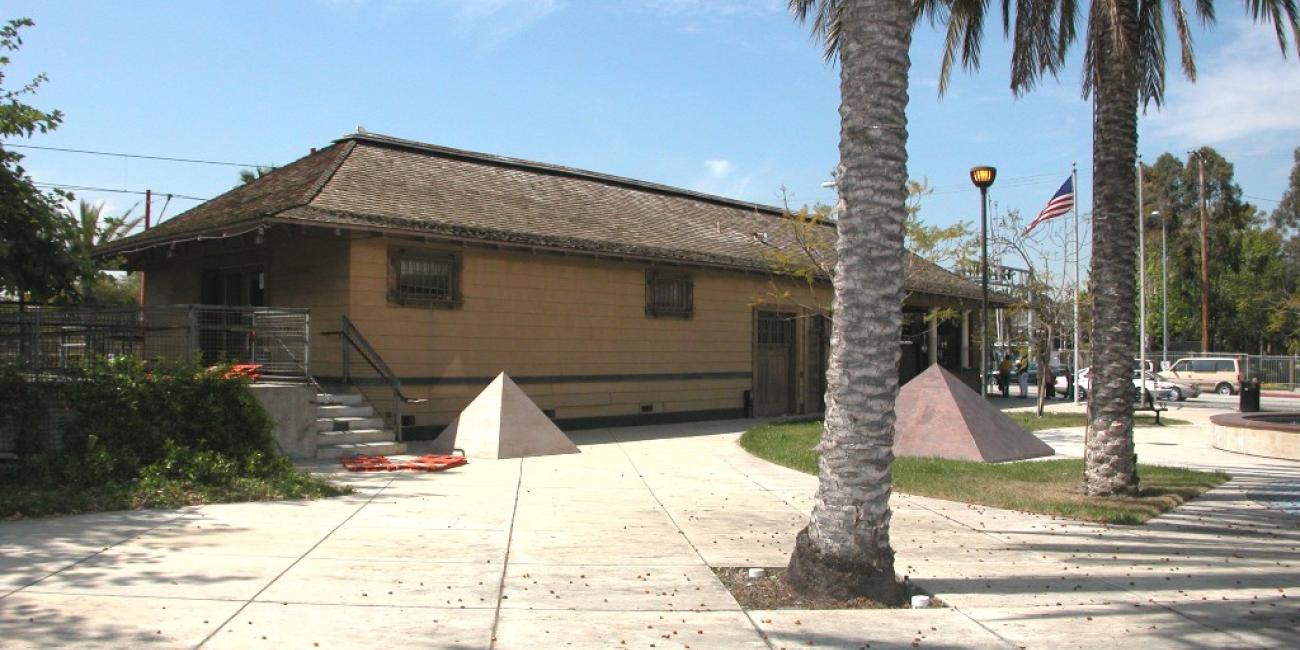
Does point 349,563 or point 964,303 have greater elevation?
point 964,303

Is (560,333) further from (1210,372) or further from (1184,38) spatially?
(1210,372)

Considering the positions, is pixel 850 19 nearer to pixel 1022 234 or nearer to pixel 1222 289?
pixel 1022 234

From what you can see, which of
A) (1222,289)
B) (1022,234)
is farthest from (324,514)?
(1222,289)

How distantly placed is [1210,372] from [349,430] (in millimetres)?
40949

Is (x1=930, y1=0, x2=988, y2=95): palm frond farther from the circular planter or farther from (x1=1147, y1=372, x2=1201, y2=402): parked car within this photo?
(x1=1147, y1=372, x2=1201, y2=402): parked car

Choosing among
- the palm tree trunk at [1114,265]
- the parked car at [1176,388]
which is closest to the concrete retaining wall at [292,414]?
the palm tree trunk at [1114,265]

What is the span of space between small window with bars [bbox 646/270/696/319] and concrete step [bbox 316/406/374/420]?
7095 millimetres

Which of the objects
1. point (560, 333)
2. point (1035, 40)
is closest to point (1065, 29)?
point (1035, 40)

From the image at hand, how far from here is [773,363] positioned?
2402cm

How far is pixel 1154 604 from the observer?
677 centimetres

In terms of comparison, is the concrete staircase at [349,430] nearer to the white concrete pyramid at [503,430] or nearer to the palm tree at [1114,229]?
the white concrete pyramid at [503,430]

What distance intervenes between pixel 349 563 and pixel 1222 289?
64263mm

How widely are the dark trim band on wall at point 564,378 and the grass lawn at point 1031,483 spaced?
4.07 m

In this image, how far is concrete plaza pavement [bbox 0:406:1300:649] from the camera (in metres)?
5.82
